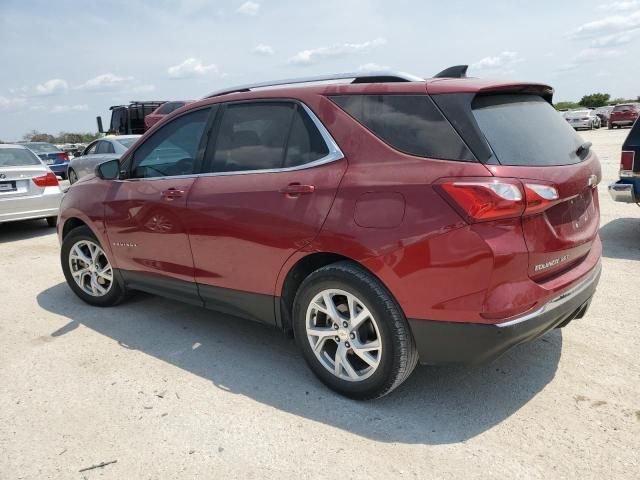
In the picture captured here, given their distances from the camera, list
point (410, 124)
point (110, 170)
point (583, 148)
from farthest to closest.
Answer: point (110, 170) < point (583, 148) < point (410, 124)

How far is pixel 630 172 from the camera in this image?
240 inches

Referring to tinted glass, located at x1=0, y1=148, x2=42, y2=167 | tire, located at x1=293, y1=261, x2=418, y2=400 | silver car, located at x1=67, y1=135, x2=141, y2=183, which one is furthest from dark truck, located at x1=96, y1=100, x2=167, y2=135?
tire, located at x1=293, y1=261, x2=418, y2=400

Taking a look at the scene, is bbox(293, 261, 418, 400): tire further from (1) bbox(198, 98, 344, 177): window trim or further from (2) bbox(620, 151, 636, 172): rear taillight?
(2) bbox(620, 151, 636, 172): rear taillight

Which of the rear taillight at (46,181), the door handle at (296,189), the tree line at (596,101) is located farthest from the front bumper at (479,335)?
the tree line at (596,101)

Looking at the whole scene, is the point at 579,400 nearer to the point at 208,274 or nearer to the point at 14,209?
the point at 208,274

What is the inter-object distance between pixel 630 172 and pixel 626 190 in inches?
8.2

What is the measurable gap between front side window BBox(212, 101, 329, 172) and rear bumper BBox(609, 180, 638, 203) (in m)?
4.56

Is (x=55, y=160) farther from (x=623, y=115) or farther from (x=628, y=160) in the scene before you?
(x=623, y=115)

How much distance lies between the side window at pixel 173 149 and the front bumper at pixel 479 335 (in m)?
2.10

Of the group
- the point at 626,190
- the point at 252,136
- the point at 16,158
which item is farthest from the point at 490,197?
the point at 16,158

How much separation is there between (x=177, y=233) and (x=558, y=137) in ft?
8.52

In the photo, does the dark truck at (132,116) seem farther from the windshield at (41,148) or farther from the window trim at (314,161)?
the window trim at (314,161)

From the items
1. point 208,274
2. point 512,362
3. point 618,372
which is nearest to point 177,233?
point 208,274

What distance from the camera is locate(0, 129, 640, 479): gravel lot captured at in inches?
101
